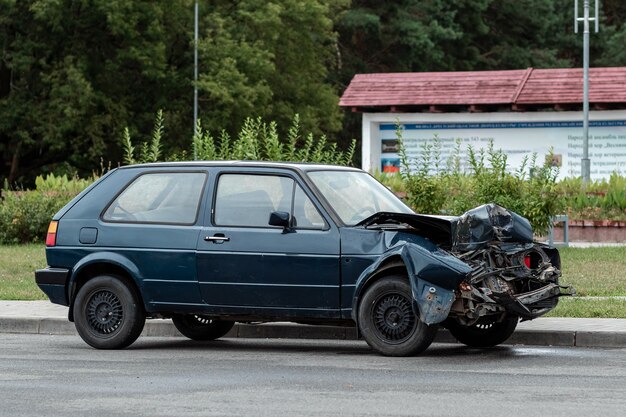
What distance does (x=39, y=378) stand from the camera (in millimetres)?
11727

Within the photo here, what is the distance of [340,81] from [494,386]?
6611cm

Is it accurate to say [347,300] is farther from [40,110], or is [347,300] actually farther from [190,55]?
[190,55]

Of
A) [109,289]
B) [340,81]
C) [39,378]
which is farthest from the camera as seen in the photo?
[340,81]

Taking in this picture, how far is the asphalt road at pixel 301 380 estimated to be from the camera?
9867 millimetres

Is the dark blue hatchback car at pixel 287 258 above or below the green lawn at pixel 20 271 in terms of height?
above

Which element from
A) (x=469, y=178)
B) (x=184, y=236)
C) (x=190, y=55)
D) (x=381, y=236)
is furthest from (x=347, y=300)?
(x=190, y=55)

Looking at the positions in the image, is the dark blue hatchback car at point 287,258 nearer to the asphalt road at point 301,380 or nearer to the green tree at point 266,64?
the asphalt road at point 301,380

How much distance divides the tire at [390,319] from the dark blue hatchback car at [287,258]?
0.04 ft

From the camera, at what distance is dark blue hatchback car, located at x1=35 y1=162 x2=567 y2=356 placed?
42.7 feet

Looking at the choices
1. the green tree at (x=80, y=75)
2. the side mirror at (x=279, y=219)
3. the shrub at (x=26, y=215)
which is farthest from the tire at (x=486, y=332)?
the green tree at (x=80, y=75)

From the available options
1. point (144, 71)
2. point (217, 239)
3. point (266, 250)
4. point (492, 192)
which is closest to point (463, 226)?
point (266, 250)

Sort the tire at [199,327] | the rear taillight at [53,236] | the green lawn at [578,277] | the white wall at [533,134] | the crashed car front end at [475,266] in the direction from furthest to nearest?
the white wall at [533,134], the green lawn at [578,277], the tire at [199,327], the rear taillight at [53,236], the crashed car front end at [475,266]

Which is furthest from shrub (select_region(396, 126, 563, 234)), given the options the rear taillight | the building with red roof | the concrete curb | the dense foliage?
the dense foliage

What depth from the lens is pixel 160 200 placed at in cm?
1429
